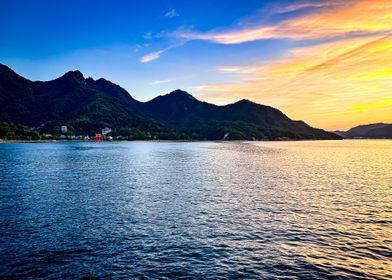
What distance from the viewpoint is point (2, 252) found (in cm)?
3178

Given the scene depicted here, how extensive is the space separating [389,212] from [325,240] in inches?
903

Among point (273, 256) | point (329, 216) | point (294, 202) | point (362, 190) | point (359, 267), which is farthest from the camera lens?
point (362, 190)

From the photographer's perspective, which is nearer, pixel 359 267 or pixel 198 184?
pixel 359 267

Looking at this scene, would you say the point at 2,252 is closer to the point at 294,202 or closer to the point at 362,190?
the point at 294,202

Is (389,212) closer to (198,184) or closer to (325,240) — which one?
(325,240)

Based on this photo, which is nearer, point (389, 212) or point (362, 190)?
point (389, 212)

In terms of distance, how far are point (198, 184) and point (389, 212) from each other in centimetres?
4600

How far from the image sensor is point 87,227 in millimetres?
41375

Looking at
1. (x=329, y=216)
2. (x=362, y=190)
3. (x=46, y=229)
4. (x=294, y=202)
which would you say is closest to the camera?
(x=46, y=229)

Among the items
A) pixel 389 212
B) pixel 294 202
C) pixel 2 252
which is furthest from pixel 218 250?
pixel 389 212

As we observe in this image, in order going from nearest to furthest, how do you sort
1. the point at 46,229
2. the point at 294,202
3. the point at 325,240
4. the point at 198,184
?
the point at 325,240 → the point at 46,229 → the point at 294,202 → the point at 198,184

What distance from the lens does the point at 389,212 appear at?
50625mm

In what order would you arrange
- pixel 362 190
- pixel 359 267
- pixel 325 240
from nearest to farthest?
pixel 359 267
pixel 325 240
pixel 362 190

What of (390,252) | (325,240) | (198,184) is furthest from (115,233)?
(198,184)
